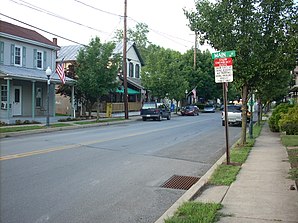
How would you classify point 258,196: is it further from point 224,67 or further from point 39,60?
point 39,60

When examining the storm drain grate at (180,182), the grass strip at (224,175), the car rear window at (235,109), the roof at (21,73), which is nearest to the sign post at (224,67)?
the grass strip at (224,175)

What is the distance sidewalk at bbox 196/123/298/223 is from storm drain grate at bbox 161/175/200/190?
31.5 inches

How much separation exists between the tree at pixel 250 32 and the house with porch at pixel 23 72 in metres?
15.0

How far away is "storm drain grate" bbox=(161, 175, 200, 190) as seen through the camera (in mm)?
7836

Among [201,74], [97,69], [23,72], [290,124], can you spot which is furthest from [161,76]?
[290,124]

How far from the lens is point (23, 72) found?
26484 mm

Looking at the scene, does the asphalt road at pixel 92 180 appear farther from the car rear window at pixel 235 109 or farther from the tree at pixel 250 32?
the car rear window at pixel 235 109

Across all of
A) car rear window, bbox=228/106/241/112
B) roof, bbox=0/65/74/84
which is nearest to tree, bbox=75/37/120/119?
roof, bbox=0/65/74/84

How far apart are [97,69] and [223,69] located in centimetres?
1962

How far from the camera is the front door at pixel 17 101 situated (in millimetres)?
28094

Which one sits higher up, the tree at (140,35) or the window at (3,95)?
the tree at (140,35)

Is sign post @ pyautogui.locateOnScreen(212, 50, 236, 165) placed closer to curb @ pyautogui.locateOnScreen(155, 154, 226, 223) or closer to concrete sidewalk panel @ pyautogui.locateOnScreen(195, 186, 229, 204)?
curb @ pyautogui.locateOnScreen(155, 154, 226, 223)

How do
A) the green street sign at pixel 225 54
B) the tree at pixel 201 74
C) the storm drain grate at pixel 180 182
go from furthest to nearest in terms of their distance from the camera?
the tree at pixel 201 74
the green street sign at pixel 225 54
the storm drain grate at pixel 180 182

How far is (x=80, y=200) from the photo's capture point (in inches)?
253
